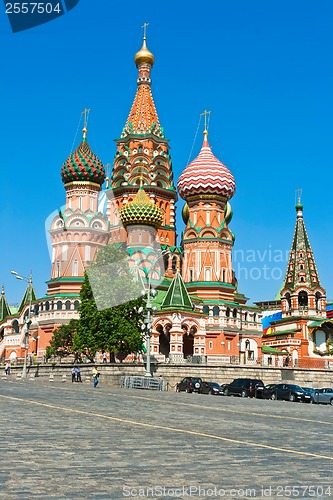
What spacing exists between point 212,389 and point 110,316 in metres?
8.86

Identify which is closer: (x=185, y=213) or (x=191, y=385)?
(x=191, y=385)

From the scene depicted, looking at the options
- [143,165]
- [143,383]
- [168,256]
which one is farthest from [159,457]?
[143,165]

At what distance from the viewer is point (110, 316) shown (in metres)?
41.8

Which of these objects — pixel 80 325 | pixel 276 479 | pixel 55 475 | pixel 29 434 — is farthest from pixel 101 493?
pixel 80 325

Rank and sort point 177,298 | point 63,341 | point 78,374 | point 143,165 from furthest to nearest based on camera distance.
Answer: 1. point 143,165
2. point 177,298
3. point 63,341
4. point 78,374

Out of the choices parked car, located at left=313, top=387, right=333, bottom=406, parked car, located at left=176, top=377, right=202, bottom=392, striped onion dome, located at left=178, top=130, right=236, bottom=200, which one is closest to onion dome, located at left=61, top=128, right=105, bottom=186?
striped onion dome, located at left=178, top=130, right=236, bottom=200

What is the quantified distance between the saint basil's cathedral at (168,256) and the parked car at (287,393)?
1707 centimetres

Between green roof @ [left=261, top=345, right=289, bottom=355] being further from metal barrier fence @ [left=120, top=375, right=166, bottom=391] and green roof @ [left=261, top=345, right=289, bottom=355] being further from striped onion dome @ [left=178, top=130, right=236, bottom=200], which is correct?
metal barrier fence @ [left=120, top=375, right=166, bottom=391]

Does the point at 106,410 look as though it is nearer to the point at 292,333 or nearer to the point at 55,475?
the point at 55,475

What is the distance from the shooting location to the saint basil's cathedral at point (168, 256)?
186 ft

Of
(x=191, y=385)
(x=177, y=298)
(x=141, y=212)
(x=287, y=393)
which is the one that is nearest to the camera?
(x=287, y=393)

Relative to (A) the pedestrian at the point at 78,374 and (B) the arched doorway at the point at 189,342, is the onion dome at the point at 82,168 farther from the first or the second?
(A) the pedestrian at the point at 78,374

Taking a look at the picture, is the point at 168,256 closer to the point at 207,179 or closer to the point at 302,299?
the point at 207,179

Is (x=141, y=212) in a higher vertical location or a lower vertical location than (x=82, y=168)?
lower
